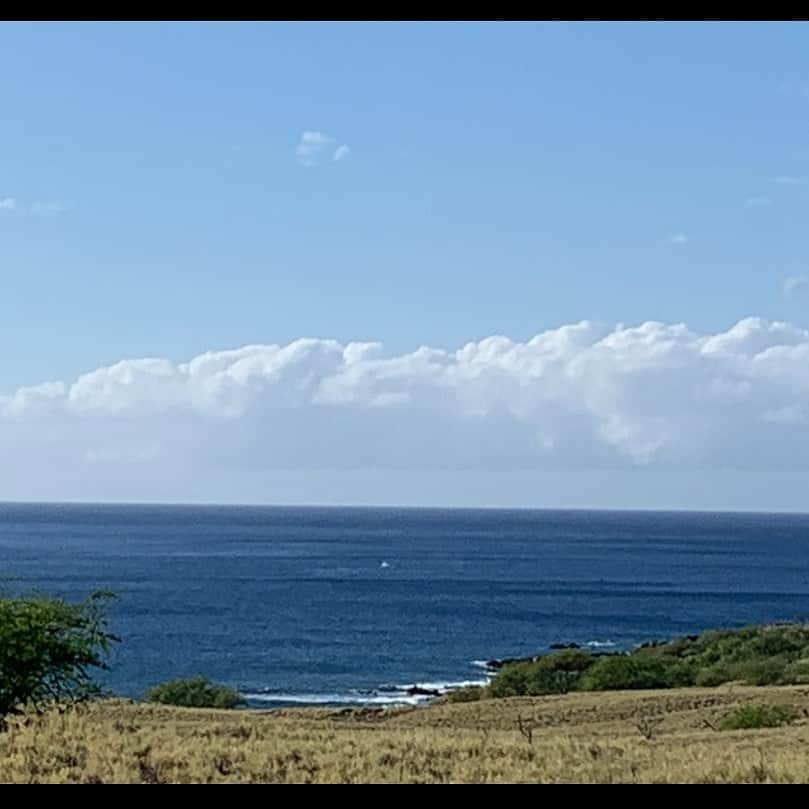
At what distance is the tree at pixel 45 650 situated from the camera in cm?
1733

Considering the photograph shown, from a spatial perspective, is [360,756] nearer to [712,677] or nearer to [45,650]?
[45,650]

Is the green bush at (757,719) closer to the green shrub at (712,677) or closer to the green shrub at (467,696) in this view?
the green shrub at (712,677)

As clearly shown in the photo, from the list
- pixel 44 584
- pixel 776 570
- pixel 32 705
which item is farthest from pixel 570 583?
pixel 32 705

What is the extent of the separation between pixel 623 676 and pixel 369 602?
164ft

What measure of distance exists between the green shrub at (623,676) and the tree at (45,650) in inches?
806

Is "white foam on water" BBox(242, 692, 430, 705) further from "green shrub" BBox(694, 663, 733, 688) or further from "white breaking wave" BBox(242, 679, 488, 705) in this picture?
"green shrub" BBox(694, 663, 733, 688)

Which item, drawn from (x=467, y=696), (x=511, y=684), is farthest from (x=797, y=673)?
(x=467, y=696)

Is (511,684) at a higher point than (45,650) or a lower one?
lower

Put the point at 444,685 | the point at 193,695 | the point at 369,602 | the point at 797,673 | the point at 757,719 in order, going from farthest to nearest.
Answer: the point at 369,602 < the point at 444,685 < the point at 797,673 < the point at 193,695 < the point at 757,719

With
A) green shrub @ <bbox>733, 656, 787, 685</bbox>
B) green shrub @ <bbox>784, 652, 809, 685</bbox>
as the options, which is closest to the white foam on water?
green shrub @ <bbox>733, 656, 787, 685</bbox>

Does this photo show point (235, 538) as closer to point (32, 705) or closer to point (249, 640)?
point (249, 640)

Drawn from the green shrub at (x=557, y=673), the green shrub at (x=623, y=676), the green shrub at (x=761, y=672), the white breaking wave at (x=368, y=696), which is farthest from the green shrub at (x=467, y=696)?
the green shrub at (x=761, y=672)

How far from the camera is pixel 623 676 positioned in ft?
122

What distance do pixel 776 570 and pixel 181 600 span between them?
239 ft
